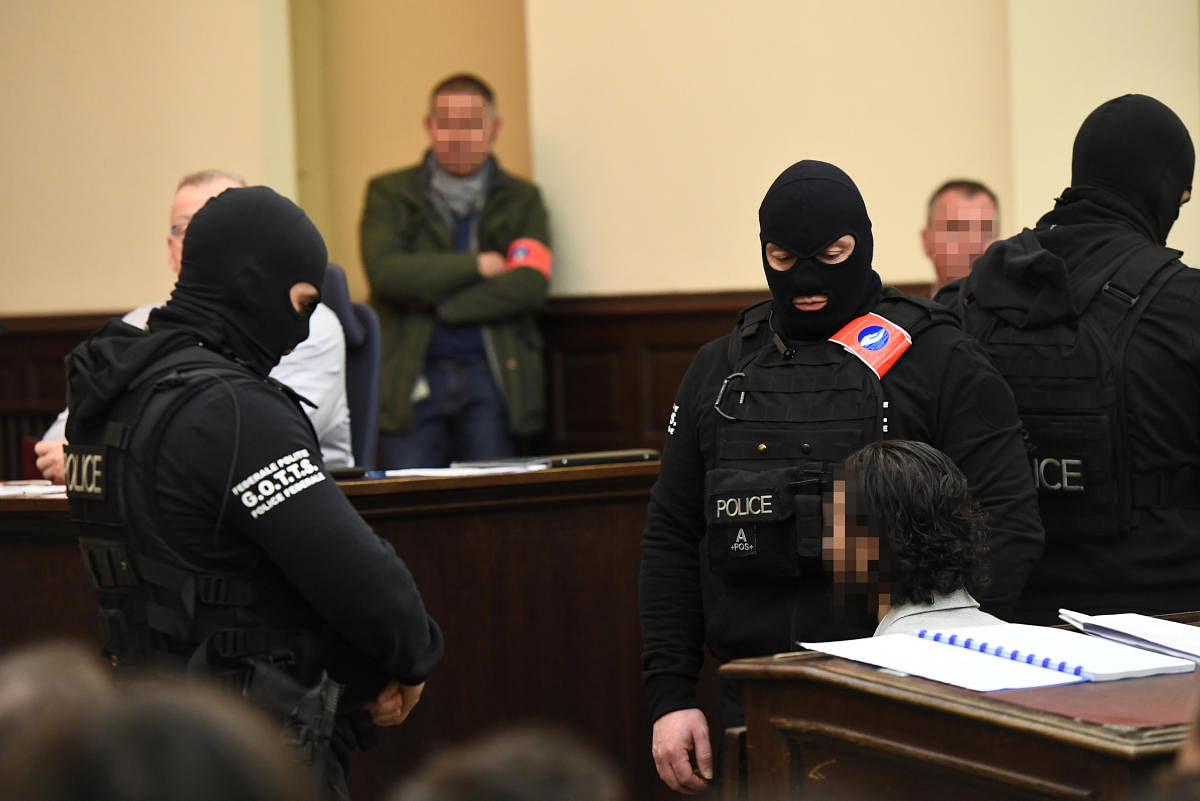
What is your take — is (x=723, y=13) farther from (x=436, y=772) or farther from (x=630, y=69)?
(x=436, y=772)

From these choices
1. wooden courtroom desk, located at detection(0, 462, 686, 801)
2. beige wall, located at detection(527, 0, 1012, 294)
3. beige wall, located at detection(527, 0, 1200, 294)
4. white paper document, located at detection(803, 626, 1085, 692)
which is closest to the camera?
white paper document, located at detection(803, 626, 1085, 692)

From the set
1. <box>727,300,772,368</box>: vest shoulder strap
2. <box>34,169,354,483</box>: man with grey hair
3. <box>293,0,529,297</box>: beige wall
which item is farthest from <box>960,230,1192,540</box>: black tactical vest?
<box>293,0,529,297</box>: beige wall

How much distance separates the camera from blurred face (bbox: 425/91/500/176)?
6.23 metres

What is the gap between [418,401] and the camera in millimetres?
6352

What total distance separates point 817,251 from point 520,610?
157 cm

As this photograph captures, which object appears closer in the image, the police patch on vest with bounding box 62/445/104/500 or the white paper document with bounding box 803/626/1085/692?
the white paper document with bounding box 803/626/1085/692

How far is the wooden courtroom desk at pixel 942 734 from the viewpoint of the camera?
5.86 ft

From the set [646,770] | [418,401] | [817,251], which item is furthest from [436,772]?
[418,401]

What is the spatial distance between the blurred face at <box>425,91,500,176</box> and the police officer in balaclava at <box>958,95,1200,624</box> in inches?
136

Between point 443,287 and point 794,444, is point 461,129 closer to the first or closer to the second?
point 443,287

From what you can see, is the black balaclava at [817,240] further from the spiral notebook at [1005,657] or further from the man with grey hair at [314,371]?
the man with grey hair at [314,371]

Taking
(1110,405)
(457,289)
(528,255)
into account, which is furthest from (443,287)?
(1110,405)

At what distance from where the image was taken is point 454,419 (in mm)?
6461

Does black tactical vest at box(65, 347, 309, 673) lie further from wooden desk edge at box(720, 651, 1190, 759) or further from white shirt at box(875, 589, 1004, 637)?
white shirt at box(875, 589, 1004, 637)
